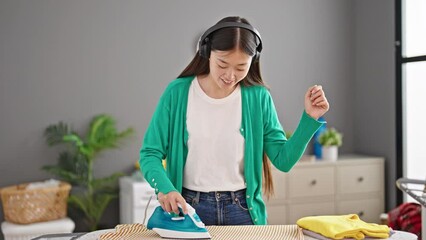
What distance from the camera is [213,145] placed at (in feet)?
7.14

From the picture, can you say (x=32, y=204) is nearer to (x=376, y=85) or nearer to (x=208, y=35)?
(x=208, y=35)

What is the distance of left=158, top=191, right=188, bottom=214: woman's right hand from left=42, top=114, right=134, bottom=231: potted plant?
8.71ft

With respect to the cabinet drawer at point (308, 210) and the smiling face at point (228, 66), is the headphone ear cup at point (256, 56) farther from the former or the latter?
the cabinet drawer at point (308, 210)

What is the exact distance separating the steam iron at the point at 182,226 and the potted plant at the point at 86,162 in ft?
8.65

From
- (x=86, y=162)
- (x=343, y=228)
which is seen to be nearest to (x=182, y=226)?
(x=343, y=228)

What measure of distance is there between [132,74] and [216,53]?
A: 115 inches

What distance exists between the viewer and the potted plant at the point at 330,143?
16.8ft

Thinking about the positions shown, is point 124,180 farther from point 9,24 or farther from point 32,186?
point 9,24

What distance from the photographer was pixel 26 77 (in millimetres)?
4668

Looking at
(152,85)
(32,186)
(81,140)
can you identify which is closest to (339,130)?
(152,85)

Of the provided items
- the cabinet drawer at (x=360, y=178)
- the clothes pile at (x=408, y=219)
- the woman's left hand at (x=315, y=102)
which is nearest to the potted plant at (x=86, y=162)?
the cabinet drawer at (x=360, y=178)

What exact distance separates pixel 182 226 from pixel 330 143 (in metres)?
3.29

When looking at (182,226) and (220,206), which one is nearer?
(182,226)

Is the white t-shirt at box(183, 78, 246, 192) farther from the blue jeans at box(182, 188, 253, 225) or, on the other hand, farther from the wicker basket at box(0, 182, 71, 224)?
the wicker basket at box(0, 182, 71, 224)
